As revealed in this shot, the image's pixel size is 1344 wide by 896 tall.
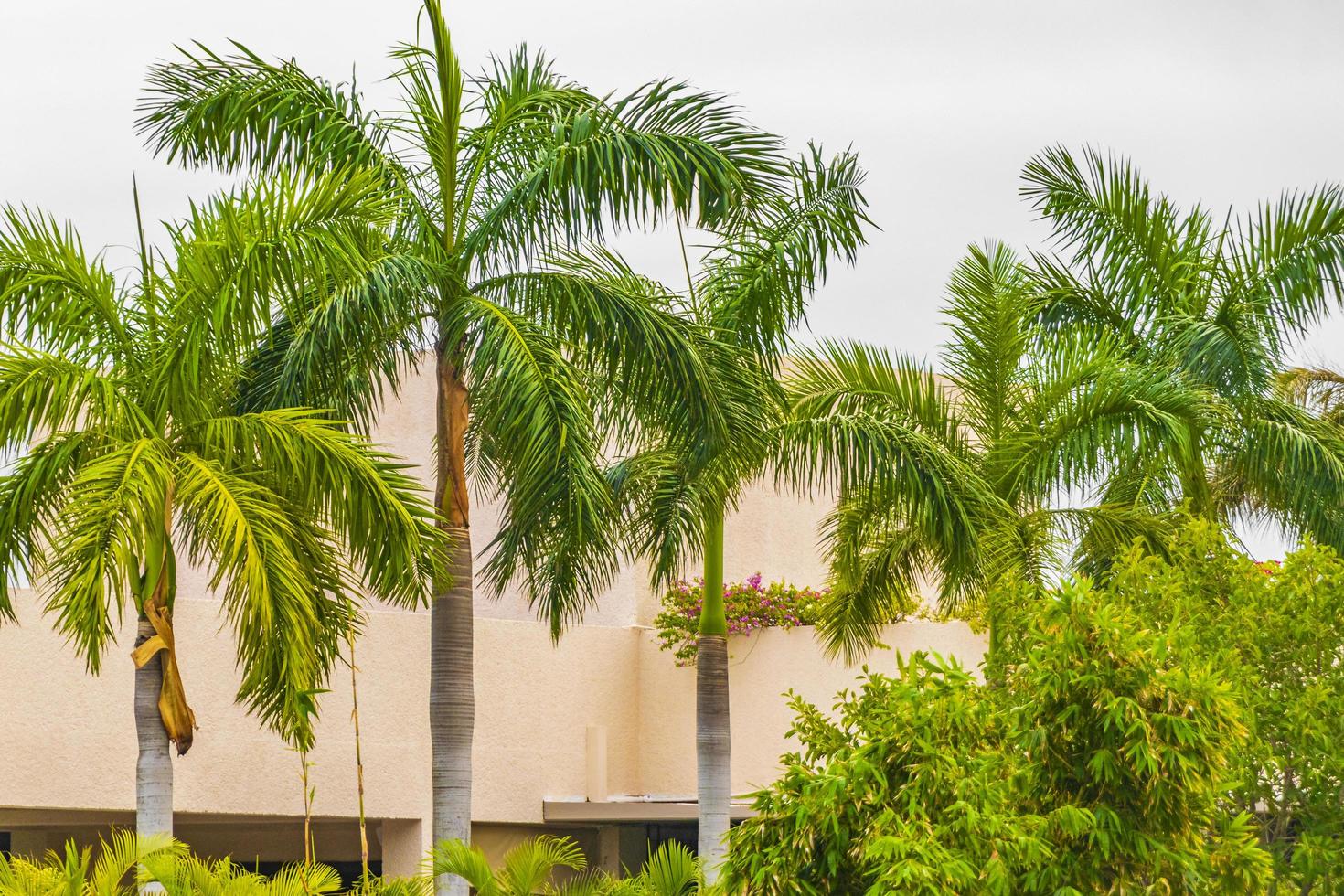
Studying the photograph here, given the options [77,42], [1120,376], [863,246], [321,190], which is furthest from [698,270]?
[77,42]

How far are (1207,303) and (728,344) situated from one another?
4.83 meters

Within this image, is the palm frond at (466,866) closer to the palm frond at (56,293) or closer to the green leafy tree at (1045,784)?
the green leafy tree at (1045,784)

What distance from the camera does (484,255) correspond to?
448 inches

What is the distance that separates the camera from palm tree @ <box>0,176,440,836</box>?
9.15 meters

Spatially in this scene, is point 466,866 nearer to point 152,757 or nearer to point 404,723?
point 152,757

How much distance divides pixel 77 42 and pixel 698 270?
7481 millimetres

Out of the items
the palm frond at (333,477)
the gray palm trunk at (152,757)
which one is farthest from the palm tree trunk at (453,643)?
the gray palm trunk at (152,757)

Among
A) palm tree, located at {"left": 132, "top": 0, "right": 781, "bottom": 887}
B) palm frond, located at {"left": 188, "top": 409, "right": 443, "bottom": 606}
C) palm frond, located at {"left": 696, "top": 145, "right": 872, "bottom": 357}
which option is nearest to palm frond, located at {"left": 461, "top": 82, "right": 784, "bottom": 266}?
palm tree, located at {"left": 132, "top": 0, "right": 781, "bottom": 887}

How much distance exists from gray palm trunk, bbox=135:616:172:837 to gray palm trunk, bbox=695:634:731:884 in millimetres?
4744

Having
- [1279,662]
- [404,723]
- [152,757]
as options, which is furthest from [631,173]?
[404,723]

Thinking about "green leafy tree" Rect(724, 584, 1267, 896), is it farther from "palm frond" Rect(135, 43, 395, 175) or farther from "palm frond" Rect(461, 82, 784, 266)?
"palm frond" Rect(135, 43, 395, 175)

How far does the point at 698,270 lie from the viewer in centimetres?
1366

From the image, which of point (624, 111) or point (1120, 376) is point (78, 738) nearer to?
point (624, 111)

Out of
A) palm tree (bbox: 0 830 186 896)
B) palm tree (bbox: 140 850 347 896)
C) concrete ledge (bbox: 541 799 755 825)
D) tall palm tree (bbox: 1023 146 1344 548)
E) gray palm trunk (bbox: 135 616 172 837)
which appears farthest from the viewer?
concrete ledge (bbox: 541 799 755 825)
